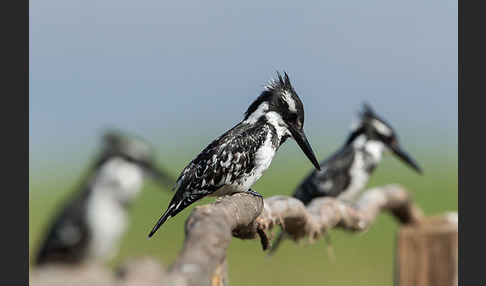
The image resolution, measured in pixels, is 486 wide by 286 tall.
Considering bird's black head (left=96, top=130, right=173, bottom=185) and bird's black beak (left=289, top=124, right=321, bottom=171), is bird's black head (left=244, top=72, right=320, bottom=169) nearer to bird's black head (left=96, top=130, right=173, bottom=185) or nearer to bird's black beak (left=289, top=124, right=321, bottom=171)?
bird's black beak (left=289, top=124, right=321, bottom=171)

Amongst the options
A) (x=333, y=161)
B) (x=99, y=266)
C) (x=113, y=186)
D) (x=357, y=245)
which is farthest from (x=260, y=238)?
(x=357, y=245)

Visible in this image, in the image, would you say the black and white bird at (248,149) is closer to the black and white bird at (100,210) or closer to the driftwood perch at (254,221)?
the driftwood perch at (254,221)

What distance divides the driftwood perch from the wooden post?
Answer: 12.0 inches

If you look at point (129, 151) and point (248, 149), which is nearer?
point (129, 151)

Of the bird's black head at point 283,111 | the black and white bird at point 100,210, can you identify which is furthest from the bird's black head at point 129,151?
the bird's black head at point 283,111

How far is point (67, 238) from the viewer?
2.06 metres

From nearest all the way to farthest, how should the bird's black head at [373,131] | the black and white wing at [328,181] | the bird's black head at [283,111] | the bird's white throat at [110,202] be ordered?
the bird's white throat at [110,202]
the bird's black head at [283,111]
the black and white wing at [328,181]
the bird's black head at [373,131]

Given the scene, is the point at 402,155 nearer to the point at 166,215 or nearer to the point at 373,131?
the point at 373,131

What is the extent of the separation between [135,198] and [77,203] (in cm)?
28

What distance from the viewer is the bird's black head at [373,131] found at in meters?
6.25

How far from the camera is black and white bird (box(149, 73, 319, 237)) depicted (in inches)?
137

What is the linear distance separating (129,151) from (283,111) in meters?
1.30

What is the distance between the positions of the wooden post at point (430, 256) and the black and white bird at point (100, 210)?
2476 millimetres

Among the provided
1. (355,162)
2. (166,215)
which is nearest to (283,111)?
(166,215)
